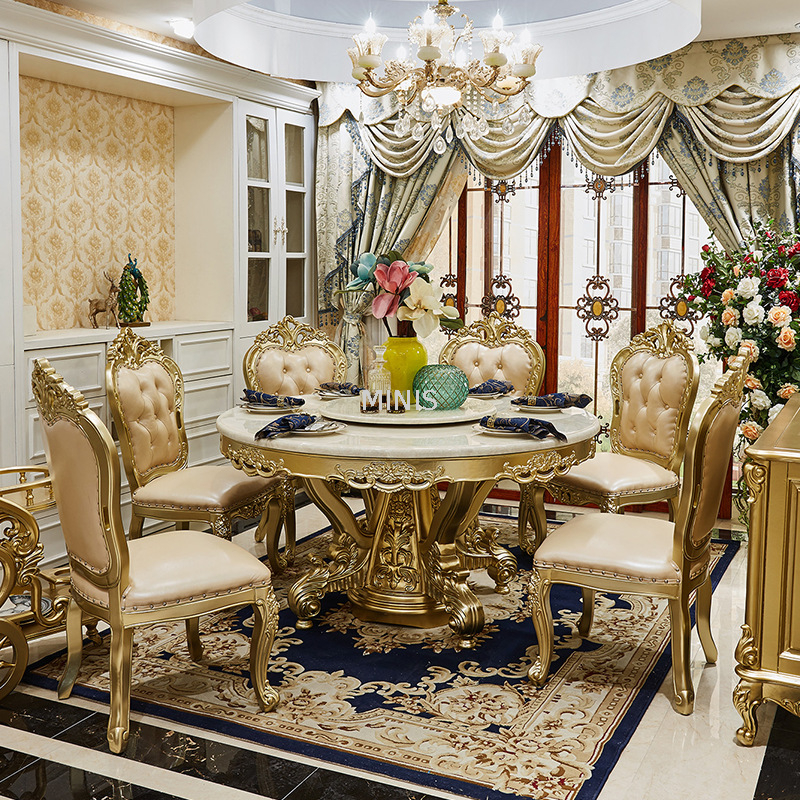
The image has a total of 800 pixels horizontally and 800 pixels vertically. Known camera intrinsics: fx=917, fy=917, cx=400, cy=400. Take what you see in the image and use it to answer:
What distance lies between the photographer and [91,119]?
4844mm

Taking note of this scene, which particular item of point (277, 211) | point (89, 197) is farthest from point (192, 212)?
point (89, 197)

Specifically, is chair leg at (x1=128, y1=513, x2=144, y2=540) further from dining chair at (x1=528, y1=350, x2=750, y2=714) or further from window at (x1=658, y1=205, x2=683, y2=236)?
window at (x1=658, y1=205, x2=683, y2=236)

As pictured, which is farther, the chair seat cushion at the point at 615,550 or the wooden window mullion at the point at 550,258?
the wooden window mullion at the point at 550,258

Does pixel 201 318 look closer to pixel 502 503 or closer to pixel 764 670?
pixel 502 503

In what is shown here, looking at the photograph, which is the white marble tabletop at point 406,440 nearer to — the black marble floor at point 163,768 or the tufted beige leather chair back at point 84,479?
the tufted beige leather chair back at point 84,479

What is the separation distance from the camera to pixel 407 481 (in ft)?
9.76

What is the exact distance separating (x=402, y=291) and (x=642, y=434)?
1452 millimetres

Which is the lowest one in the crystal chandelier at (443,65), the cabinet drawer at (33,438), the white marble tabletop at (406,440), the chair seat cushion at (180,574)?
the chair seat cushion at (180,574)

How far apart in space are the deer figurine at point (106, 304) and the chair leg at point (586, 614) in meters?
2.89

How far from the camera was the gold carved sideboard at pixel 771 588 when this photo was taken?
262cm

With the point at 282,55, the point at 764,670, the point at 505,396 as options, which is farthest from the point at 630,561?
the point at 282,55

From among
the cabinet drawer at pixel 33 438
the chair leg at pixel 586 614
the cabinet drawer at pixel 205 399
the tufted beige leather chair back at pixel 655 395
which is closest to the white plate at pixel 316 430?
the chair leg at pixel 586 614

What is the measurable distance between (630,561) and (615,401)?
64.7 inches

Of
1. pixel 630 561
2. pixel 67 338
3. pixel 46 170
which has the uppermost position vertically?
pixel 46 170
